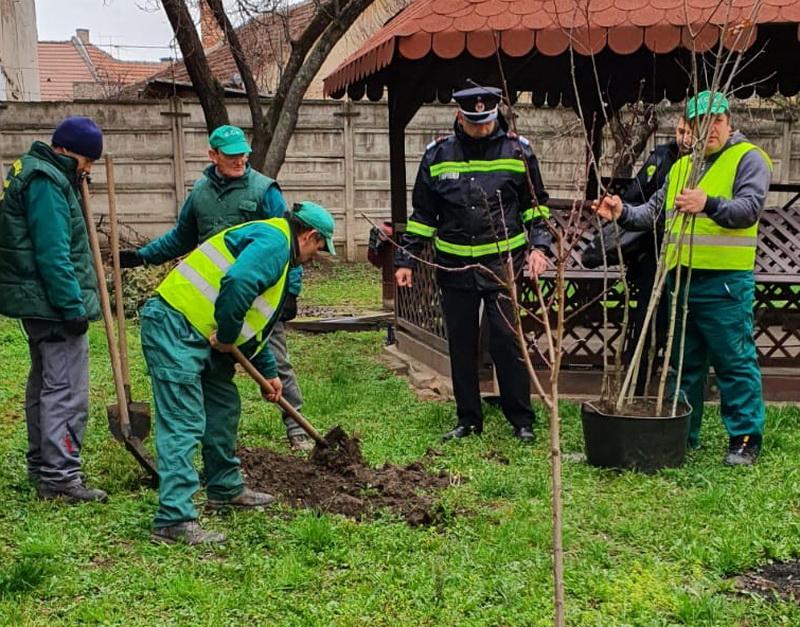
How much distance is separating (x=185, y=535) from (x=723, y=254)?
3.06 metres

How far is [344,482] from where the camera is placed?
4.63m

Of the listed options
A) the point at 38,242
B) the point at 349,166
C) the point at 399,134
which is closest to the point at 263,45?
the point at 349,166

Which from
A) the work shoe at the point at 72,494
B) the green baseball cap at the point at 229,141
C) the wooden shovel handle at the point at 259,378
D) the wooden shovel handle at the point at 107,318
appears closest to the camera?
the wooden shovel handle at the point at 259,378

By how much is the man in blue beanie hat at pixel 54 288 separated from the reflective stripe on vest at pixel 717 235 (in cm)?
301

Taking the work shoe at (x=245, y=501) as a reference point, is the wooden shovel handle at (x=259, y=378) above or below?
above

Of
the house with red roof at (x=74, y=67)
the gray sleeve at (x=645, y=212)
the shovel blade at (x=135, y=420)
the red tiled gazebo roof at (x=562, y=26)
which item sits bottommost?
the shovel blade at (x=135, y=420)

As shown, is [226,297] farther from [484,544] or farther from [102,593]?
[484,544]

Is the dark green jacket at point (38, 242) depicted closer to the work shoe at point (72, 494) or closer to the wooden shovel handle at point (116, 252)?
the wooden shovel handle at point (116, 252)

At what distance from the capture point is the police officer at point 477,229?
17.4 feet

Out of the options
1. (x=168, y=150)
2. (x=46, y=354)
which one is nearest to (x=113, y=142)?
(x=168, y=150)

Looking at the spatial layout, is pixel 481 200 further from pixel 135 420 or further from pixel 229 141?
pixel 135 420

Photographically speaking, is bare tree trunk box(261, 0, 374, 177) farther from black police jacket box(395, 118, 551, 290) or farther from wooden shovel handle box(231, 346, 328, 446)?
wooden shovel handle box(231, 346, 328, 446)

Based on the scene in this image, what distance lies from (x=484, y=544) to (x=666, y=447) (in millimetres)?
1389

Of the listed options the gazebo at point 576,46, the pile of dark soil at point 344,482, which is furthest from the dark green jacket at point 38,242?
the gazebo at point 576,46
